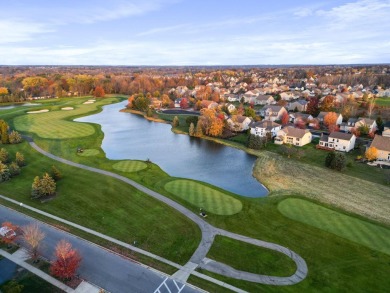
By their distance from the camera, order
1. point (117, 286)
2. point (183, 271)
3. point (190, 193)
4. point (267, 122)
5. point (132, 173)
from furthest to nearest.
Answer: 1. point (267, 122)
2. point (132, 173)
3. point (190, 193)
4. point (183, 271)
5. point (117, 286)

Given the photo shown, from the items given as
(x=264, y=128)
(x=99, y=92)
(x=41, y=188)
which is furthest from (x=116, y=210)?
(x=99, y=92)

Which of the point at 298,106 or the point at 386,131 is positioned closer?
the point at 386,131

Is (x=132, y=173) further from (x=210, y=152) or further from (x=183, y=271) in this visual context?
(x=183, y=271)

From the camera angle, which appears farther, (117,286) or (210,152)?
(210,152)

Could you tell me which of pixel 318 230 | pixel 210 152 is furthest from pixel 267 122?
pixel 318 230

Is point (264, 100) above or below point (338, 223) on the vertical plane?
above

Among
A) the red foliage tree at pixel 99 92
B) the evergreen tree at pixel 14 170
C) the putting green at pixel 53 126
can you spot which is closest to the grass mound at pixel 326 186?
the evergreen tree at pixel 14 170

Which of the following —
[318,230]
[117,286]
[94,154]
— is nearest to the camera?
[117,286]

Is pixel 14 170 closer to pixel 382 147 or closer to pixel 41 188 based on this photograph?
pixel 41 188
